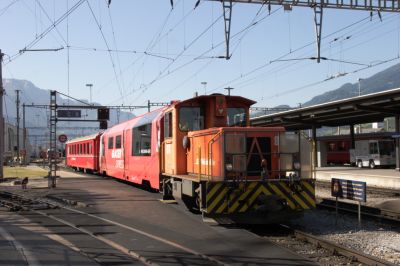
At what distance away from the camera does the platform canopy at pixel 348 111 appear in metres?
30.7

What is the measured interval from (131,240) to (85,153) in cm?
2952

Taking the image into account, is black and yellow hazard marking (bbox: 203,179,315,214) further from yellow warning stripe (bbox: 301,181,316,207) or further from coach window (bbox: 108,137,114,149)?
coach window (bbox: 108,137,114,149)

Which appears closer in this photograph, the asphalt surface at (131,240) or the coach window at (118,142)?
the asphalt surface at (131,240)

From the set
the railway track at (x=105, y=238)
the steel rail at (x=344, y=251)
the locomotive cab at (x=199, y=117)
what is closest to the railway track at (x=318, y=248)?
the steel rail at (x=344, y=251)

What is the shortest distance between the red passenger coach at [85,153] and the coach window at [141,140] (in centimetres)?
1352

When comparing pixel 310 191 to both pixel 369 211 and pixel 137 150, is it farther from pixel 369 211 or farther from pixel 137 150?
pixel 137 150

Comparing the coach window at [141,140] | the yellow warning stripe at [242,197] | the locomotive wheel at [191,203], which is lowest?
the locomotive wheel at [191,203]

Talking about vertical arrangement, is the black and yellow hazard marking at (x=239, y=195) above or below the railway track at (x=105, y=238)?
above

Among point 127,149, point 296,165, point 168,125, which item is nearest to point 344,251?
point 296,165

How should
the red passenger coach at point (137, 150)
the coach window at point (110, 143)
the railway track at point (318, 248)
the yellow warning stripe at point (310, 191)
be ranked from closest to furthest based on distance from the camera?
the railway track at point (318, 248)
the yellow warning stripe at point (310, 191)
the red passenger coach at point (137, 150)
the coach window at point (110, 143)

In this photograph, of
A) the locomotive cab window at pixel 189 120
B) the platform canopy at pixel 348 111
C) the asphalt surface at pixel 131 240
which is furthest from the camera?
the platform canopy at pixel 348 111

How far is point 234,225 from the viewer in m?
11.6

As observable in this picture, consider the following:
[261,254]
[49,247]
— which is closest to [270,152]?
[261,254]

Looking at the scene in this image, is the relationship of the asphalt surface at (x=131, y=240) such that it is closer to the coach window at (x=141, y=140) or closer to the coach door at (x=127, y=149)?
the coach window at (x=141, y=140)
